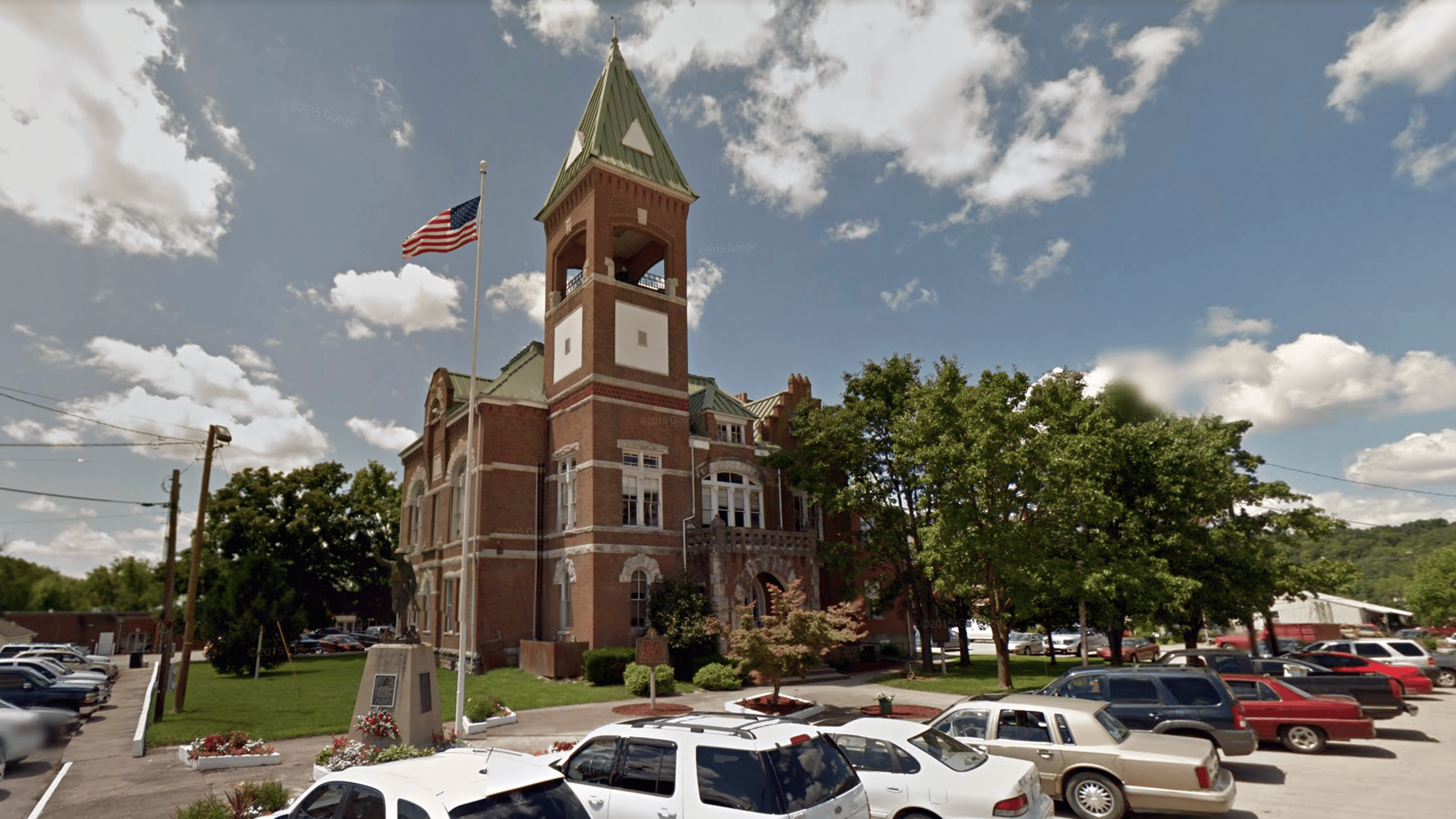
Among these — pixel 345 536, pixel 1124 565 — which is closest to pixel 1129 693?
pixel 1124 565

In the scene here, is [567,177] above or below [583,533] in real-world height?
above

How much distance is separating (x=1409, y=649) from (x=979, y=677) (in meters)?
15.3

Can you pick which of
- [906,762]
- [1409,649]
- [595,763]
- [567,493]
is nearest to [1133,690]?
[906,762]

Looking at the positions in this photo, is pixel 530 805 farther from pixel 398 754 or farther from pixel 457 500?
pixel 457 500

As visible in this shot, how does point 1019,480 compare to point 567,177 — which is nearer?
point 1019,480

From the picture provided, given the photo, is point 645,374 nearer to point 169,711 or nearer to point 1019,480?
point 1019,480

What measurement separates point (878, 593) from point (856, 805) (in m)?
31.6

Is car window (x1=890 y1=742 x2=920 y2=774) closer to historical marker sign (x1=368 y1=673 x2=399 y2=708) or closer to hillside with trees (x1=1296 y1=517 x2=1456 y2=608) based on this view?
historical marker sign (x1=368 y1=673 x2=399 y2=708)

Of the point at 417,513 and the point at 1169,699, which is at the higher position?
the point at 417,513

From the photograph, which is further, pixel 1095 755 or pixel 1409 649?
pixel 1409 649

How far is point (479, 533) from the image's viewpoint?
33.7m

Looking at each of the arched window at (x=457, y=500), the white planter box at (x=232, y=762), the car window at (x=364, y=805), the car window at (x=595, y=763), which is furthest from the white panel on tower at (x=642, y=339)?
the car window at (x=364, y=805)

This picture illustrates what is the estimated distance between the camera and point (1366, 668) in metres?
22.5

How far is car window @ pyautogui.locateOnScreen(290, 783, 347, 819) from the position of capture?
21.7ft
